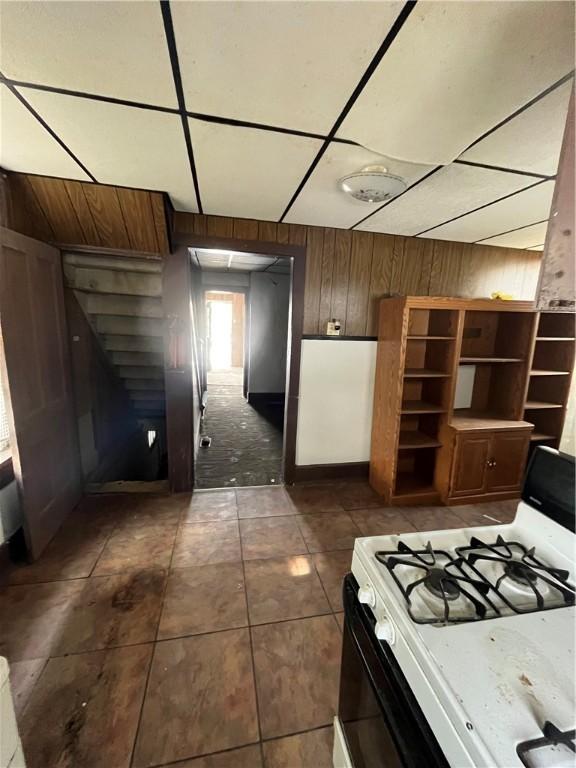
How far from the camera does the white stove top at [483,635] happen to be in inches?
20.3

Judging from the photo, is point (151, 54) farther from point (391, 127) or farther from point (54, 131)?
point (391, 127)

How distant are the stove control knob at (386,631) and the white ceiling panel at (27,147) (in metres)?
2.06

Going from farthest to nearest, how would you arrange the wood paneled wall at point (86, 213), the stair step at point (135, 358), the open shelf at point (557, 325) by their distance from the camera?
the stair step at point (135, 358)
the open shelf at point (557, 325)
the wood paneled wall at point (86, 213)

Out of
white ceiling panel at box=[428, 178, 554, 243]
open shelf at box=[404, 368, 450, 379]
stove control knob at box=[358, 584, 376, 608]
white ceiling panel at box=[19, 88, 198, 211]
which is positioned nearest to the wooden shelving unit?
open shelf at box=[404, 368, 450, 379]

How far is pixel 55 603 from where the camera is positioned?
168 centimetres

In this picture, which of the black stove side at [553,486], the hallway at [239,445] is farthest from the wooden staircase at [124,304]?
the black stove side at [553,486]

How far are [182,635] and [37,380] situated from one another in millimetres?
1723

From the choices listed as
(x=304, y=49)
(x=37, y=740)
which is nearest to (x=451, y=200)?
(x=304, y=49)

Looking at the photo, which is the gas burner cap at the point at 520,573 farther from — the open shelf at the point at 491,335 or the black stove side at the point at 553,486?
the open shelf at the point at 491,335

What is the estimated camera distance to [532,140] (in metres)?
1.33

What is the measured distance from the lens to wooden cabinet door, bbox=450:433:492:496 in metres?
2.62

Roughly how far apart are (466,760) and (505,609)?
380 millimetres

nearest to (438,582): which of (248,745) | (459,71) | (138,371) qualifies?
(248,745)

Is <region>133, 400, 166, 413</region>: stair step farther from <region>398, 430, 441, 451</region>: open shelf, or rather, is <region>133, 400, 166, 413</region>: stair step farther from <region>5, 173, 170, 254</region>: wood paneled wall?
<region>398, 430, 441, 451</region>: open shelf
